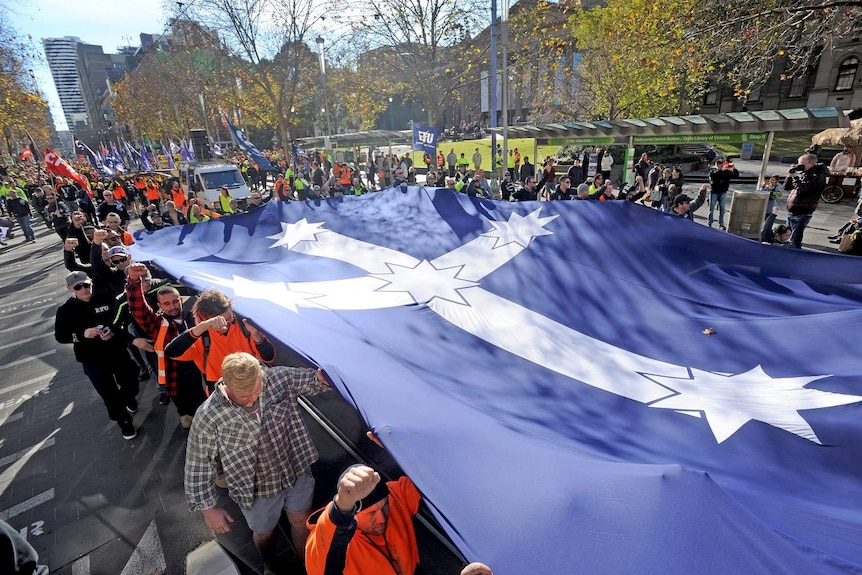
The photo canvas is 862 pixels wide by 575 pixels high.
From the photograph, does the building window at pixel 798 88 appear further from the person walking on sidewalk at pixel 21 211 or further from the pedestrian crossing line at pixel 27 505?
the person walking on sidewalk at pixel 21 211

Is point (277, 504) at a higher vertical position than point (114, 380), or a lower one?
higher

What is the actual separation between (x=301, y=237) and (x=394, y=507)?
17.1ft

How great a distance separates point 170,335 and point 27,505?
2194 mm

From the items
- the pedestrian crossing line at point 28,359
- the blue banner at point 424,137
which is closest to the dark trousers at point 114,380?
the pedestrian crossing line at point 28,359

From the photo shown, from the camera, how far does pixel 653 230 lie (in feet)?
17.8

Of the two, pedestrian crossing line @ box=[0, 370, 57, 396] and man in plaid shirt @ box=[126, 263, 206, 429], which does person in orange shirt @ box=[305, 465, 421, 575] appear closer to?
man in plaid shirt @ box=[126, 263, 206, 429]

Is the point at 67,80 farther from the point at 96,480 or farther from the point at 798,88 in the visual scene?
the point at 96,480

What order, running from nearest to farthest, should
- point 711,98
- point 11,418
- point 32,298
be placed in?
1. point 11,418
2. point 32,298
3. point 711,98

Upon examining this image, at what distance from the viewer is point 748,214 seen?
11547mm

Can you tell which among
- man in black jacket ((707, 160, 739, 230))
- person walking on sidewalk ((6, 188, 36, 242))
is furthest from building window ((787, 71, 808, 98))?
person walking on sidewalk ((6, 188, 36, 242))

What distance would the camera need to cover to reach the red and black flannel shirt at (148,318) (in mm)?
4824

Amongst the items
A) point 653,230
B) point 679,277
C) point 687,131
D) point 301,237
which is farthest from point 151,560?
point 687,131

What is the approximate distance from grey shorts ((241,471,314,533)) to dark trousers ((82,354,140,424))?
3.22 metres

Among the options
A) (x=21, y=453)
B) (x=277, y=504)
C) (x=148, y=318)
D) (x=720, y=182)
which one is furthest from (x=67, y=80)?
(x=277, y=504)
